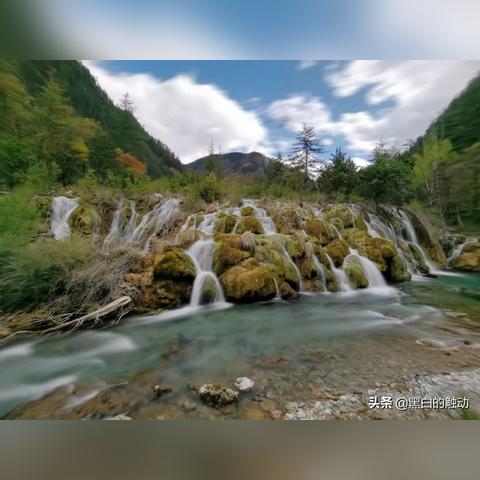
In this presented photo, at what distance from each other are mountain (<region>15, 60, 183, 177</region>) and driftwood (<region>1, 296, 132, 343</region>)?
1042 mm

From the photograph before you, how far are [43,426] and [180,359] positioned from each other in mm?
905

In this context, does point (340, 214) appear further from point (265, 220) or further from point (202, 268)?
point (202, 268)

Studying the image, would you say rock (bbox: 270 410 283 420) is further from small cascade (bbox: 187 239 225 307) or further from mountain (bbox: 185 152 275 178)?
mountain (bbox: 185 152 275 178)

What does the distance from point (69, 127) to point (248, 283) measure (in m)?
1.87

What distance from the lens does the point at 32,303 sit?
202 cm

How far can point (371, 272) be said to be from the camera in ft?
7.62

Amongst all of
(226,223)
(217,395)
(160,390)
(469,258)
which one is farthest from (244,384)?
(469,258)

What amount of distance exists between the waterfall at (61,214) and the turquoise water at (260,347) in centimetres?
76

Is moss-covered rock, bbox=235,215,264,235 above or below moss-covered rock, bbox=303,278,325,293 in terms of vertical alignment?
above

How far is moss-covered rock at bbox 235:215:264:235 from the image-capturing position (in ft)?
8.11

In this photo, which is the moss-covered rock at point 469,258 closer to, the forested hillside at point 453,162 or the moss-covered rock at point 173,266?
the forested hillside at point 453,162

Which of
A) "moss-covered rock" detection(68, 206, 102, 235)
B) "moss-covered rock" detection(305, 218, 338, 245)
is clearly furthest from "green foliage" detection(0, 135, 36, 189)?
"moss-covered rock" detection(305, 218, 338, 245)
